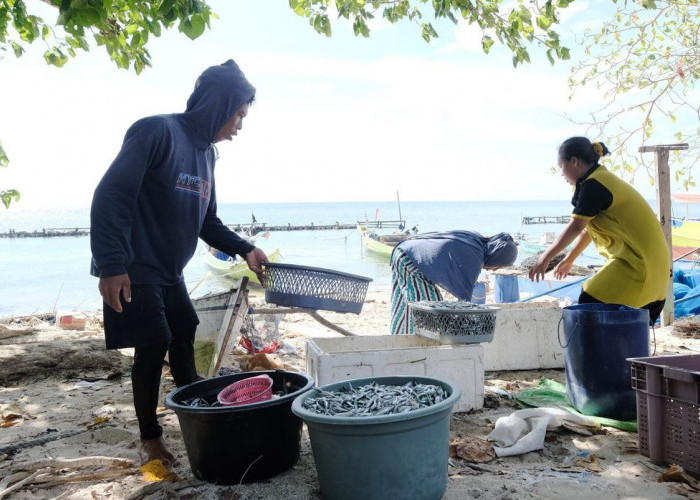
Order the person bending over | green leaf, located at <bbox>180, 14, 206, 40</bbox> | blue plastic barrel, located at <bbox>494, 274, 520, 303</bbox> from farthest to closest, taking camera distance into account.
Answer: blue plastic barrel, located at <bbox>494, 274, 520, 303</bbox>, the person bending over, green leaf, located at <bbox>180, 14, 206, 40</bbox>

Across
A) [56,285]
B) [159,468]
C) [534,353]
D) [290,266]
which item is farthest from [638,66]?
[56,285]

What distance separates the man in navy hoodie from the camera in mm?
2432

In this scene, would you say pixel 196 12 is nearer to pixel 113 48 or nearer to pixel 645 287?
pixel 113 48

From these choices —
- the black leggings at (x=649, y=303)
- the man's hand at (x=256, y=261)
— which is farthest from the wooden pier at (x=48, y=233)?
the black leggings at (x=649, y=303)

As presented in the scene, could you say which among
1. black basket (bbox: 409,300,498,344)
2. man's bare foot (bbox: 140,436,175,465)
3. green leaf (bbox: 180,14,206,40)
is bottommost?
→ man's bare foot (bbox: 140,436,175,465)

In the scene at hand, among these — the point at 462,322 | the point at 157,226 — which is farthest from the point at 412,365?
the point at 157,226

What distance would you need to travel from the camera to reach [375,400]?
2.36 m

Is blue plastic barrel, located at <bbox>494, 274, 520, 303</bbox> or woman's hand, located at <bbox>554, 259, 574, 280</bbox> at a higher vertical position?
woman's hand, located at <bbox>554, 259, 574, 280</bbox>

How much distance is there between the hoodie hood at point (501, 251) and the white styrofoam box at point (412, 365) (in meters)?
0.84

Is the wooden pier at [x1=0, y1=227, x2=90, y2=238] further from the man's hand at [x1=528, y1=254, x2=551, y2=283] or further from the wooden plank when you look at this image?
the man's hand at [x1=528, y1=254, x2=551, y2=283]

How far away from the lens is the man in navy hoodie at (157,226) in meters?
2.43

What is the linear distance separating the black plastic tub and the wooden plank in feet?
4.98

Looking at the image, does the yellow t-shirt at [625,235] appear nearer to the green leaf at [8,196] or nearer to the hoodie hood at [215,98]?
the hoodie hood at [215,98]

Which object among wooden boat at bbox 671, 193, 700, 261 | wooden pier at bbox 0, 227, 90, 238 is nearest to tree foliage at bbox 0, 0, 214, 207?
wooden boat at bbox 671, 193, 700, 261
